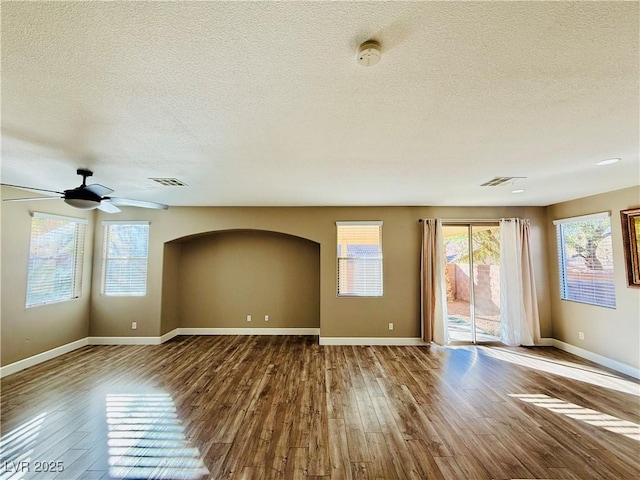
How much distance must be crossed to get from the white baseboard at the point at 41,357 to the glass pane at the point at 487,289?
765 centimetres

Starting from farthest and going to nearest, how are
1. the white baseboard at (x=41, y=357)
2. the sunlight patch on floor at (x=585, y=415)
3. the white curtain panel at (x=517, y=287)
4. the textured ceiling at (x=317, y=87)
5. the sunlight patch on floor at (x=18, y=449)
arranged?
the white curtain panel at (x=517, y=287) → the white baseboard at (x=41, y=357) → the sunlight patch on floor at (x=585, y=415) → the sunlight patch on floor at (x=18, y=449) → the textured ceiling at (x=317, y=87)

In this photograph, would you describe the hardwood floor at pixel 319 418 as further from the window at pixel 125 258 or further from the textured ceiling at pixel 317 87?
the textured ceiling at pixel 317 87

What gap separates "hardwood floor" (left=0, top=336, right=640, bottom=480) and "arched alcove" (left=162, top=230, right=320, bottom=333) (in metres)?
1.47

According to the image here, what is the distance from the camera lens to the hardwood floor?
7.24 ft

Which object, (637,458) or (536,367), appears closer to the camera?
(637,458)

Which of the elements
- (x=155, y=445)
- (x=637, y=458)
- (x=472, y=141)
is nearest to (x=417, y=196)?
(x=472, y=141)

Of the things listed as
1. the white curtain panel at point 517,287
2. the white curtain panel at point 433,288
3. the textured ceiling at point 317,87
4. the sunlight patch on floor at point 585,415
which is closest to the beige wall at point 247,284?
the white curtain panel at point 433,288

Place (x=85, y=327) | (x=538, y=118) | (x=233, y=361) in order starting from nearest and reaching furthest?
(x=538, y=118)
(x=233, y=361)
(x=85, y=327)

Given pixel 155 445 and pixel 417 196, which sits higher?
pixel 417 196

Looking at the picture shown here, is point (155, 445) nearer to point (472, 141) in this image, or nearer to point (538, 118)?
point (472, 141)

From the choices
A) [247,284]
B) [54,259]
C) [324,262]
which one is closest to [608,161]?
[324,262]

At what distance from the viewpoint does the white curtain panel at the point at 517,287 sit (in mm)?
5199

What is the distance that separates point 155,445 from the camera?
8.00 feet

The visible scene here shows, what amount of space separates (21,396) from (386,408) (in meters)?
4.38
